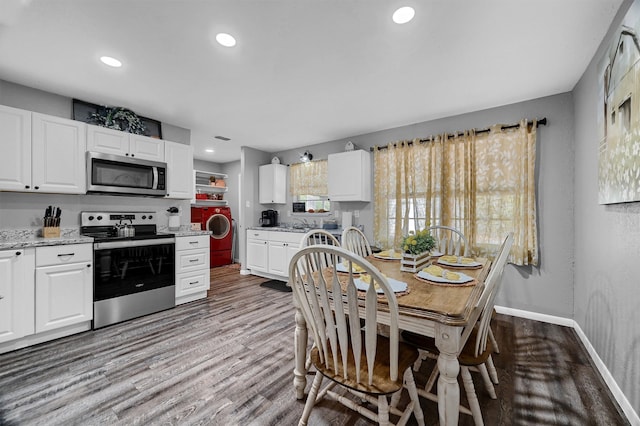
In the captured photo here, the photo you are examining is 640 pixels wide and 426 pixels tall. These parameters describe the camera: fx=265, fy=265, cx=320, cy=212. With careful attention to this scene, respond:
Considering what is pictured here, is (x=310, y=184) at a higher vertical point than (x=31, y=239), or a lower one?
higher

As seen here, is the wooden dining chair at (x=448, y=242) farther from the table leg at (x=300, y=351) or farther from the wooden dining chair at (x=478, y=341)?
the table leg at (x=300, y=351)

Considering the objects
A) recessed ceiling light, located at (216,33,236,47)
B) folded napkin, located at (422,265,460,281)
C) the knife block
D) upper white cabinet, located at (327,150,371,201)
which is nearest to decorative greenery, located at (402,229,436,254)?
folded napkin, located at (422,265,460,281)

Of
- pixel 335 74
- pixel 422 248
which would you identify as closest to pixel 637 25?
pixel 422 248

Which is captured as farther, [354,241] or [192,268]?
[192,268]

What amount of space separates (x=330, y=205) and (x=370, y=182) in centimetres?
88

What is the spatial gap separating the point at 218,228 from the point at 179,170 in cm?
252

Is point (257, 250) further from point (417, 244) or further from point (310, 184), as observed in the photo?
point (417, 244)

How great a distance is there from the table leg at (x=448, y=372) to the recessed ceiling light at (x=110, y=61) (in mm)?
2973

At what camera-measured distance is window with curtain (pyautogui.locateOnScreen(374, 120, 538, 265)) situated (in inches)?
113

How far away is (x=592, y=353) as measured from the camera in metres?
2.11

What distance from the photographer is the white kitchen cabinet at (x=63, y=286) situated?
232cm

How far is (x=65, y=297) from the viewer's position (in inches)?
96.0

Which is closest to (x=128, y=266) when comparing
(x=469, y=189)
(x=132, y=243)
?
(x=132, y=243)

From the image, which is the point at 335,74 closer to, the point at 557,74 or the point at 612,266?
the point at 557,74
